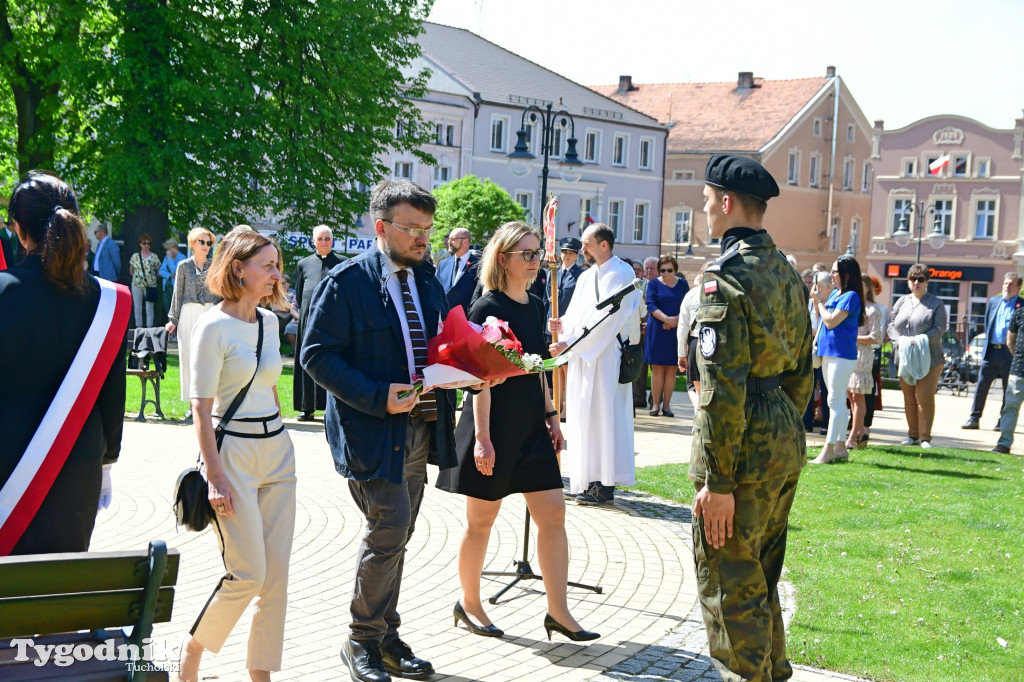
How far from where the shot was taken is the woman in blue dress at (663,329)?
16578 millimetres

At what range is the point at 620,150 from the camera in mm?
66500

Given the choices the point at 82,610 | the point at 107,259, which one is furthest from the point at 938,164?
the point at 82,610

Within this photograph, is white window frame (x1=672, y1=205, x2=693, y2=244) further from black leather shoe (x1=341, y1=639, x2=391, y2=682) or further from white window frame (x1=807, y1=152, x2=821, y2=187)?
black leather shoe (x1=341, y1=639, x2=391, y2=682)

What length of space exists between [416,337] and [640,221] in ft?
211

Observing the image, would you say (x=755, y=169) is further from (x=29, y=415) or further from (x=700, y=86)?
(x=700, y=86)

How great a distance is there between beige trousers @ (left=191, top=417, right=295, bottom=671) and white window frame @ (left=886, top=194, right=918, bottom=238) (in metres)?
66.6

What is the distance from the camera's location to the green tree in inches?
1822

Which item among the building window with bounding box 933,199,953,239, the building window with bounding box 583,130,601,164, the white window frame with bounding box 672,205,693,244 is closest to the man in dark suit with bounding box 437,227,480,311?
the building window with bounding box 583,130,601,164

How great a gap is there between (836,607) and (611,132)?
6082cm

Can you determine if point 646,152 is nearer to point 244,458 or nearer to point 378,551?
point 378,551

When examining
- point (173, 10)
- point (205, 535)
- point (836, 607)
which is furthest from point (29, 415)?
point (173, 10)

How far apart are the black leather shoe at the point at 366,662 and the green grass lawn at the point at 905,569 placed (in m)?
2.26

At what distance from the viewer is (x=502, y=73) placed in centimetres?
6216

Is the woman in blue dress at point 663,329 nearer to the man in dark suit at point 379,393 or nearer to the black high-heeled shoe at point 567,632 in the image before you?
the black high-heeled shoe at point 567,632
